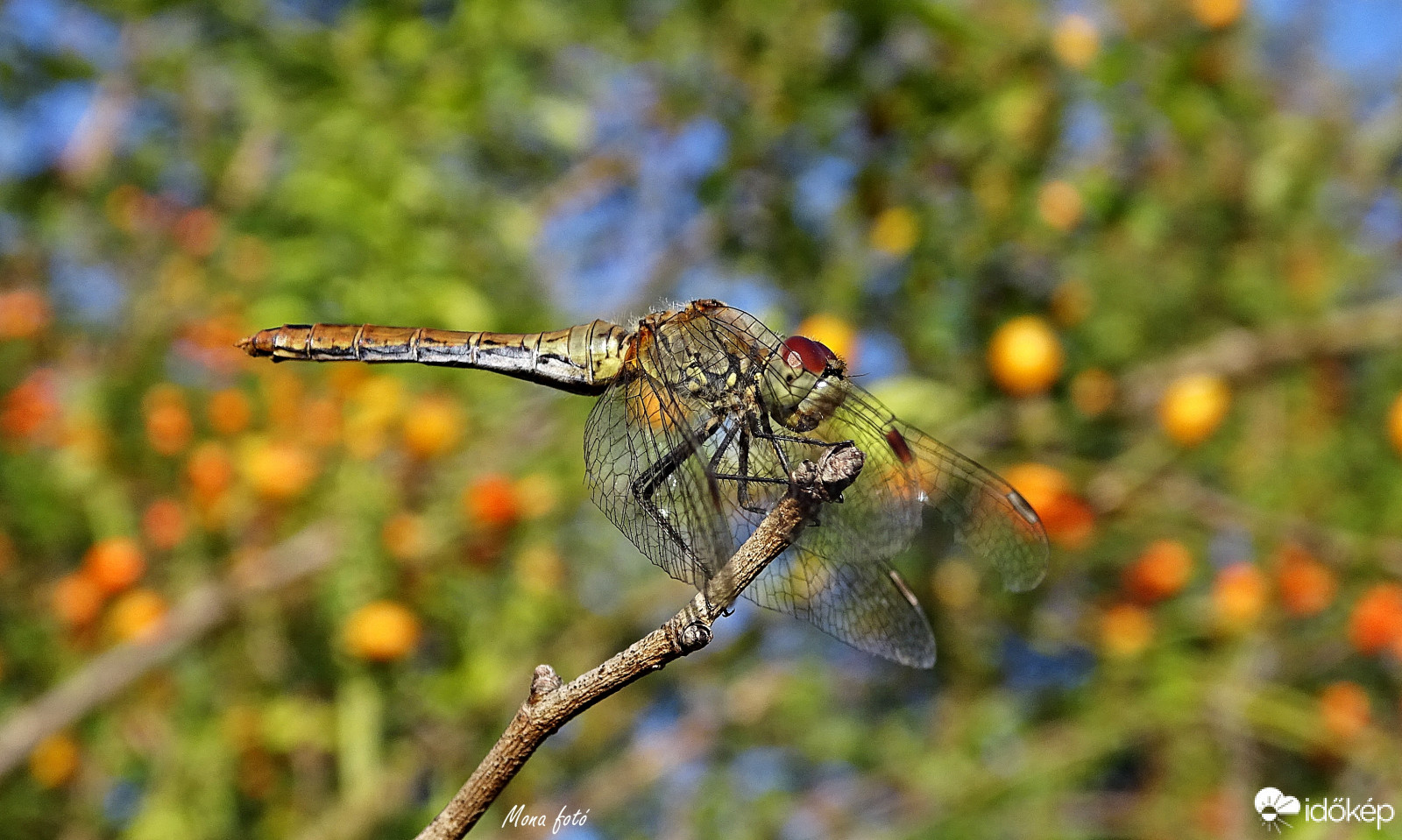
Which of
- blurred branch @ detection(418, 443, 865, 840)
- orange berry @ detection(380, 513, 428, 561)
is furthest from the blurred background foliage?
blurred branch @ detection(418, 443, 865, 840)

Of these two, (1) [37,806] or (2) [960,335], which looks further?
(1) [37,806]

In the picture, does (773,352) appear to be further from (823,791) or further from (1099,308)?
(823,791)

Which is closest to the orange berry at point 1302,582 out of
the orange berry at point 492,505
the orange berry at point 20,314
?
the orange berry at point 492,505

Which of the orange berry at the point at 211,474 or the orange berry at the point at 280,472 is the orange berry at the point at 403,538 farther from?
the orange berry at the point at 211,474

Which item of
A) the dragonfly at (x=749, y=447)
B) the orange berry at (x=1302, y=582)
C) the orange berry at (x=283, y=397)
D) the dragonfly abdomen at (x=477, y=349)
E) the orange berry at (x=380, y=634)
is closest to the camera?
the dragonfly at (x=749, y=447)

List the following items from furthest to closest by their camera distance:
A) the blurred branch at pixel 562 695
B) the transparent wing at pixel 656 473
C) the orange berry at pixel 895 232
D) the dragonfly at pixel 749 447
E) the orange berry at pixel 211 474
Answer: the orange berry at pixel 211 474 → the orange berry at pixel 895 232 → the dragonfly at pixel 749 447 → the transparent wing at pixel 656 473 → the blurred branch at pixel 562 695

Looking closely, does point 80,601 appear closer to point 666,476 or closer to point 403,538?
point 403,538

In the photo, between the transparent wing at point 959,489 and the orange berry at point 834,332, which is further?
the orange berry at point 834,332

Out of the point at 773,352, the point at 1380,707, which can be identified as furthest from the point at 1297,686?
the point at 773,352
